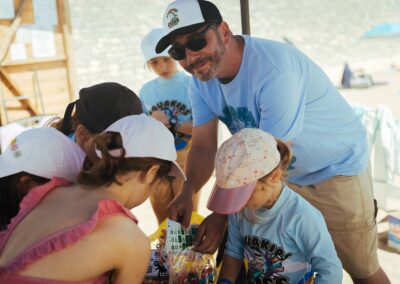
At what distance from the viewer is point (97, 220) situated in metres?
1.24

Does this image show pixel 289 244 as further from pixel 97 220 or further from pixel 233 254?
pixel 97 220

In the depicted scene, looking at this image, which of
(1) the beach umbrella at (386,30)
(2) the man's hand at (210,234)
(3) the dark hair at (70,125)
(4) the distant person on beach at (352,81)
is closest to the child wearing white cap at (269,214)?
(2) the man's hand at (210,234)

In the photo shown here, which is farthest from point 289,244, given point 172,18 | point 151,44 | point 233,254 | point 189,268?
point 151,44

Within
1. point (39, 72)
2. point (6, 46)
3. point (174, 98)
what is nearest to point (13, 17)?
point (6, 46)

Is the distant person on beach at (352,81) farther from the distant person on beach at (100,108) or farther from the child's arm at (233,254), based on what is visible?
the child's arm at (233,254)

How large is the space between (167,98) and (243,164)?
2076 mm

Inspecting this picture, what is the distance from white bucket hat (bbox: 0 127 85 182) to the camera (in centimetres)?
159

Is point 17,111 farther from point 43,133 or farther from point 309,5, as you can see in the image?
point 309,5

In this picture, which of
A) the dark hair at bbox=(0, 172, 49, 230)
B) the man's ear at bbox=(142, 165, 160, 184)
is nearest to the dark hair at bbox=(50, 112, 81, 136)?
the dark hair at bbox=(0, 172, 49, 230)

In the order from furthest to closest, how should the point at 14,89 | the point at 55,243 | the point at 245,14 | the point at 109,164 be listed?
the point at 14,89
the point at 245,14
the point at 109,164
the point at 55,243

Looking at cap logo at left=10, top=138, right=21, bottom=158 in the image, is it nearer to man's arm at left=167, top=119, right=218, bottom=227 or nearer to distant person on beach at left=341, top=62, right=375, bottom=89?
man's arm at left=167, top=119, right=218, bottom=227

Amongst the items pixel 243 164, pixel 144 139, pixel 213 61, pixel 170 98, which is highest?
pixel 213 61

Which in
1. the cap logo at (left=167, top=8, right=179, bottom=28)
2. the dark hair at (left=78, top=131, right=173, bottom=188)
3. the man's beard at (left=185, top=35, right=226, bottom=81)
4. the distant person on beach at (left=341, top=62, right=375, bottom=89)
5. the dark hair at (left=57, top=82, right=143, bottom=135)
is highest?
the cap logo at (left=167, top=8, right=179, bottom=28)

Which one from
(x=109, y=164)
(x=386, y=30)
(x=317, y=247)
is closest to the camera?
(x=109, y=164)
